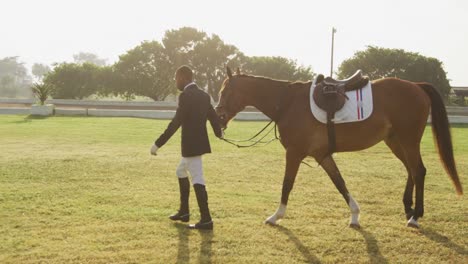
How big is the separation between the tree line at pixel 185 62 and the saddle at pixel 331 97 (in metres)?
43.9

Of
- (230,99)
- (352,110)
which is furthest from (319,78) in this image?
(230,99)

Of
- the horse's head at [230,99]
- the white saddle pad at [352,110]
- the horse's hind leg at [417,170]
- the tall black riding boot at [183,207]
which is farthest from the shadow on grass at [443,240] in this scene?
the tall black riding boot at [183,207]

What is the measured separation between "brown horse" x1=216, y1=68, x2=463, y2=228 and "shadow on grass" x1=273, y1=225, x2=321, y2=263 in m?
0.28

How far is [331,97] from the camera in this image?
6.34 meters

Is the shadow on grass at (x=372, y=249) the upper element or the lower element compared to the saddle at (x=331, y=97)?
lower

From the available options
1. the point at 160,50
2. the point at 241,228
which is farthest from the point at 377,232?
the point at 160,50

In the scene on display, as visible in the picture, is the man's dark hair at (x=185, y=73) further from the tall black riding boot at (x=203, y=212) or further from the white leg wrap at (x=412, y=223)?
the white leg wrap at (x=412, y=223)

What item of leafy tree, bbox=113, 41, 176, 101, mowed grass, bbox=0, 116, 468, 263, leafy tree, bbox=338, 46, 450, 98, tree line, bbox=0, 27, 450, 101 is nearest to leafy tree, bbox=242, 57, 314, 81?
tree line, bbox=0, 27, 450, 101

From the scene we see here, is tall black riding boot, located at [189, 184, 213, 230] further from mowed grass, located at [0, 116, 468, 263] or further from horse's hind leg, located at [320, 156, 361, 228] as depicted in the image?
horse's hind leg, located at [320, 156, 361, 228]

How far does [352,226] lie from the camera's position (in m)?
6.21

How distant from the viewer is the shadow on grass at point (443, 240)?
5363 mm

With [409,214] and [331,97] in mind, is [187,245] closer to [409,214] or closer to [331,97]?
[331,97]

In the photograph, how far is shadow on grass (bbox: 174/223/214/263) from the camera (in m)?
4.93

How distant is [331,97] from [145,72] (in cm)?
4610
